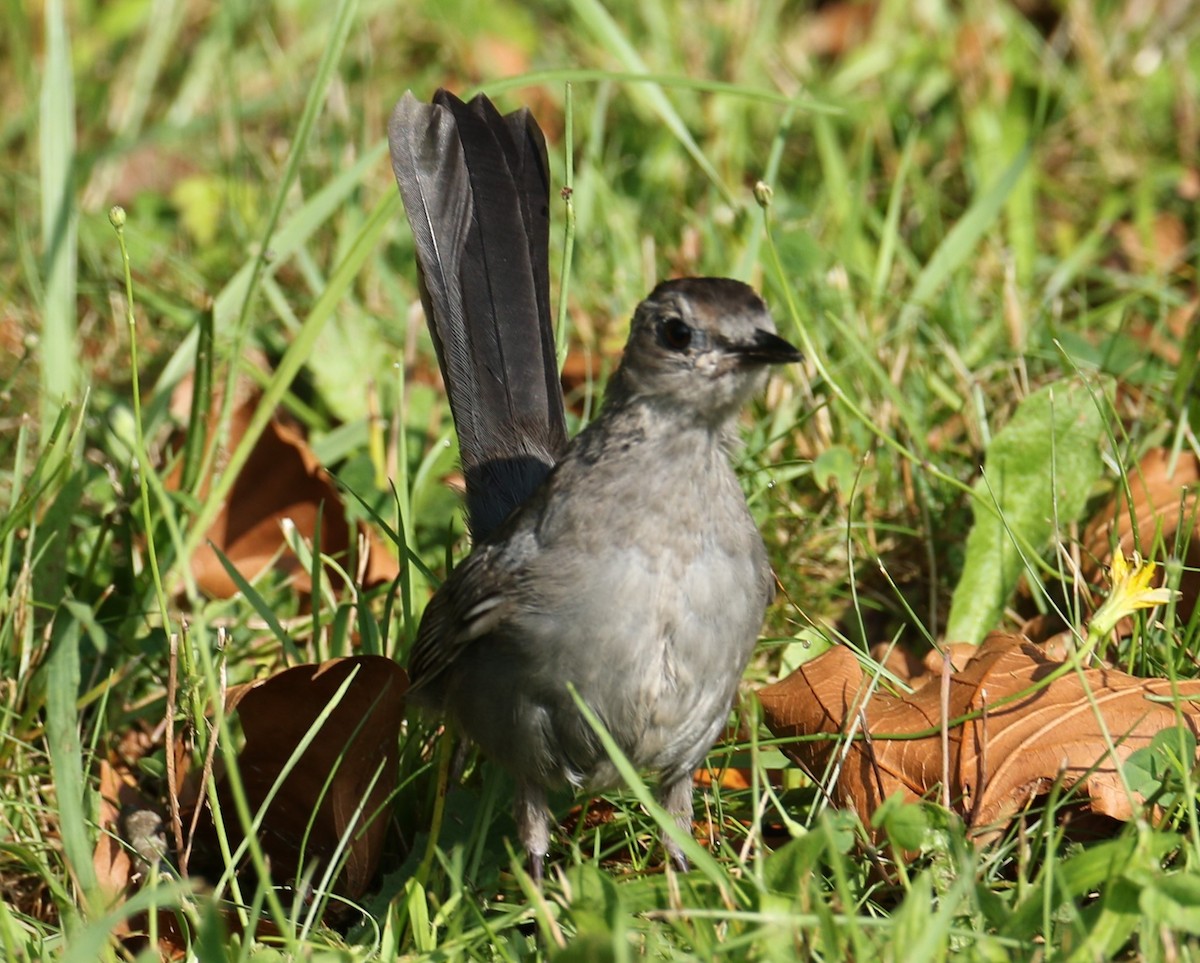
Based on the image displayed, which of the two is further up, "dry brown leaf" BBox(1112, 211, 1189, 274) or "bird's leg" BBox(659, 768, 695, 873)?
"dry brown leaf" BBox(1112, 211, 1189, 274)

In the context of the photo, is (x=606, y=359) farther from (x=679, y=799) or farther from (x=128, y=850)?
(x=128, y=850)

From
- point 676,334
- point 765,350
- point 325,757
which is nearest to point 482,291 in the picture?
point 676,334

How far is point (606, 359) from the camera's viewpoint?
4.71 metres

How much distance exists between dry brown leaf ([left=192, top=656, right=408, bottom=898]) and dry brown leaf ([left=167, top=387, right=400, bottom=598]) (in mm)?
817

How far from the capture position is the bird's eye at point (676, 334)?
295 centimetres

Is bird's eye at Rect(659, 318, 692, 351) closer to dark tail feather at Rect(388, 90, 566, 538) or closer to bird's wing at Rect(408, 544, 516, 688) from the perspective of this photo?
bird's wing at Rect(408, 544, 516, 688)

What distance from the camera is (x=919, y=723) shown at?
3.10m

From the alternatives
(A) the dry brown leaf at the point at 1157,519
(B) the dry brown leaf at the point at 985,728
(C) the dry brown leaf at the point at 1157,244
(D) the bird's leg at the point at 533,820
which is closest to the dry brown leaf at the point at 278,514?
(D) the bird's leg at the point at 533,820

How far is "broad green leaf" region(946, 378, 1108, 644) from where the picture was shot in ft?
11.9

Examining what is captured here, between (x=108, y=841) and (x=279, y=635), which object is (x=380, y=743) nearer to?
(x=279, y=635)

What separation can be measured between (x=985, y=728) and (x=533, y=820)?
36.2 inches

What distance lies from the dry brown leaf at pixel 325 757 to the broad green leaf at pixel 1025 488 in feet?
4.41

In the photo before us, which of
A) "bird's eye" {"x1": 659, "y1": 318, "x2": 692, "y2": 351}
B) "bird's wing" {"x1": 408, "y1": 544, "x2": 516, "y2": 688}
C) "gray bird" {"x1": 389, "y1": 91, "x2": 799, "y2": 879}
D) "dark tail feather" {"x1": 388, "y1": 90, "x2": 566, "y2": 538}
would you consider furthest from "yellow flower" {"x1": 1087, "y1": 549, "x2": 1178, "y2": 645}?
"dark tail feather" {"x1": 388, "y1": 90, "x2": 566, "y2": 538}

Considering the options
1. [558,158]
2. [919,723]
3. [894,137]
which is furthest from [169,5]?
[919,723]
